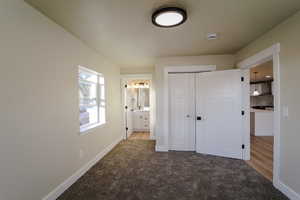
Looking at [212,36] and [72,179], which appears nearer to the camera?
[72,179]

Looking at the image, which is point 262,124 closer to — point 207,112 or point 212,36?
point 207,112

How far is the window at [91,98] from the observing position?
9.43 feet

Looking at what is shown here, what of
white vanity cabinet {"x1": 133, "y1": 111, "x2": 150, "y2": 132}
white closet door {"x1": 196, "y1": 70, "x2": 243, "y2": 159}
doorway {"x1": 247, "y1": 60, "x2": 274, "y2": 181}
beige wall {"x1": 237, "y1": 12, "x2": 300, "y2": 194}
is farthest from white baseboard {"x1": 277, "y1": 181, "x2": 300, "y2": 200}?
white vanity cabinet {"x1": 133, "y1": 111, "x2": 150, "y2": 132}

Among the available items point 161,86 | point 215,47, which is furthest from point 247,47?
point 161,86

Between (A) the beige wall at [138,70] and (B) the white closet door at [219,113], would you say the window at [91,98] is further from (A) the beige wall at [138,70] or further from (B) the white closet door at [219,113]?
(B) the white closet door at [219,113]

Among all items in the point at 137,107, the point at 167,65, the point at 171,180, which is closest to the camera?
the point at 171,180

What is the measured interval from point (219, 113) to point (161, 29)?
89.8 inches

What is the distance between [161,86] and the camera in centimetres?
370

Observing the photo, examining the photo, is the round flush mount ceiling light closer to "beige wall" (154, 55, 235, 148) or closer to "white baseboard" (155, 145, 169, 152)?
"beige wall" (154, 55, 235, 148)

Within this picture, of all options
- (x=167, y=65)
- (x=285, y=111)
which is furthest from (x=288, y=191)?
(x=167, y=65)

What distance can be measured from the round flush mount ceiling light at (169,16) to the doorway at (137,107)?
2.81m

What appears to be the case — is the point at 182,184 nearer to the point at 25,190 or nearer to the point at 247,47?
the point at 25,190

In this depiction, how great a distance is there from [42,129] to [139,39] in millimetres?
2020

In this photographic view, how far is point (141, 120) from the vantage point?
5906mm
